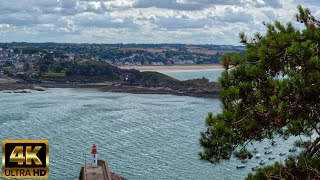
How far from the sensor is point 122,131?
51.6 m

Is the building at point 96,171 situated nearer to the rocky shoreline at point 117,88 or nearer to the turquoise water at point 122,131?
the turquoise water at point 122,131

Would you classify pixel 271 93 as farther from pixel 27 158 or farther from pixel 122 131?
pixel 122 131

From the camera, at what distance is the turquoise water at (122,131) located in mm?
35375

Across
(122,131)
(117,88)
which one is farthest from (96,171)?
(117,88)

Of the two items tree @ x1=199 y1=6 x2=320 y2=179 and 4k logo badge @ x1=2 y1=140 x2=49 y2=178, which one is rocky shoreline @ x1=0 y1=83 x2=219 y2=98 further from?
tree @ x1=199 y1=6 x2=320 y2=179

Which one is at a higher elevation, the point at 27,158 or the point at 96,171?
the point at 27,158

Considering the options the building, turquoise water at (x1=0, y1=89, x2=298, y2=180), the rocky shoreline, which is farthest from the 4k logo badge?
the rocky shoreline

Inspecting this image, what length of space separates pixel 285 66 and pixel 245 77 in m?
0.81

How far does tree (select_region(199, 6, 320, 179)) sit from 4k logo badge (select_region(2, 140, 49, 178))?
13.8ft

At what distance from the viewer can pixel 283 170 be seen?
7.05 meters

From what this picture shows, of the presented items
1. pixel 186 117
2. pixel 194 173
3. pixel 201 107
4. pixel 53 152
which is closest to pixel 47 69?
pixel 201 107

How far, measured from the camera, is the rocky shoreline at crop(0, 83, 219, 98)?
320ft

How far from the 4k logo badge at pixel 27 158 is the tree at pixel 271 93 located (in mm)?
4217

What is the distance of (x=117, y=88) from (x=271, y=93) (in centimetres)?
9997
